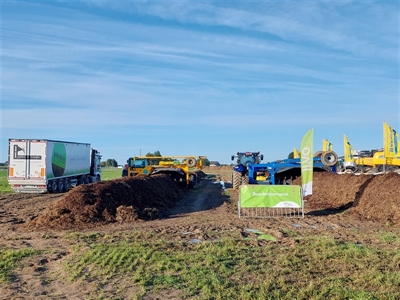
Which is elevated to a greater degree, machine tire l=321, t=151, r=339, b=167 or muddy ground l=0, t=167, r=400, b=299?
machine tire l=321, t=151, r=339, b=167

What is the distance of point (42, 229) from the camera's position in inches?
A: 510

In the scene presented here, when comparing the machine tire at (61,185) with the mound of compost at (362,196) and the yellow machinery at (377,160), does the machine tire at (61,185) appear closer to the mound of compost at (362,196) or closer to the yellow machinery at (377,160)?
the mound of compost at (362,196)

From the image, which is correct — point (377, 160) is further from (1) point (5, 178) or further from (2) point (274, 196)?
(1) point (5, 178)

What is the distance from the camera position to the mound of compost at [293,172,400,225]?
14695 mm

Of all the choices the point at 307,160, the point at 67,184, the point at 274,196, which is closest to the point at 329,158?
the point at 307,160

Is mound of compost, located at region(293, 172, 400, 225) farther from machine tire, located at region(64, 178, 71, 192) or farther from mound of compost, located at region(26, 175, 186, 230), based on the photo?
machine tire, located at region(64, 178, 71, 192)

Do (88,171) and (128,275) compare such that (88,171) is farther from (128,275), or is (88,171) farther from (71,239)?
(128,275)

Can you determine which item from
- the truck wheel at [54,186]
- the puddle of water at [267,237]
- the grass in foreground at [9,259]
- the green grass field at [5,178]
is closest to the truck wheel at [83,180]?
the green grass field at [5,178]

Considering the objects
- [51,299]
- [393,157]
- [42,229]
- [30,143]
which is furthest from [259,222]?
[393,157]

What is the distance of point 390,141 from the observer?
31000 mm

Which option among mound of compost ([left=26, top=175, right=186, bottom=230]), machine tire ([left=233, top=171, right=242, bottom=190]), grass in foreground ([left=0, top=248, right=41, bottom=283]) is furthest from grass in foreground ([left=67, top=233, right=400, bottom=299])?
machine tire ([left=233, top=171, right=242, bottom=190])

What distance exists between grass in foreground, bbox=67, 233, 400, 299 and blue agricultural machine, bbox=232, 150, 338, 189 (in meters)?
13.6

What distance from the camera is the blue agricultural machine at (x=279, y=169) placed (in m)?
23.5

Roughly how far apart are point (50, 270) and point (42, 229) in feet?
16.4
